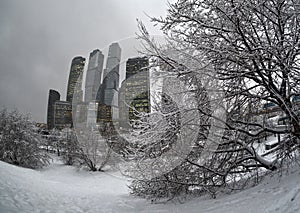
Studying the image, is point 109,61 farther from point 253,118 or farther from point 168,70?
point 253,118

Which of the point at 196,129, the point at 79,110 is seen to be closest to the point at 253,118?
the point at 196,129

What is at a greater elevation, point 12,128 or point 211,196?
point 12,128

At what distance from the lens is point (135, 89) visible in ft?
19.4

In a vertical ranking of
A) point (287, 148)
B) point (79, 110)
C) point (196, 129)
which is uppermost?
point (79, 110)

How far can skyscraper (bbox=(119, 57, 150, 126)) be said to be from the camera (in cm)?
507

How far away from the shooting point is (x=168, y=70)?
4500 millimetres

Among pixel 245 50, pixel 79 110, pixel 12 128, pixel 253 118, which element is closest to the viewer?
pixel 245 50

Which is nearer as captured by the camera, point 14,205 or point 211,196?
point 14,205

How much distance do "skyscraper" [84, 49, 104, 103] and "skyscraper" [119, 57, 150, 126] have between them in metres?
2.90

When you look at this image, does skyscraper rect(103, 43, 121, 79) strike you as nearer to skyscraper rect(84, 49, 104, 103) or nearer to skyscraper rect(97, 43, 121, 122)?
skyscraper rect(97, 43, 121, 122)

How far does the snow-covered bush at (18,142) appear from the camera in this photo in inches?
853

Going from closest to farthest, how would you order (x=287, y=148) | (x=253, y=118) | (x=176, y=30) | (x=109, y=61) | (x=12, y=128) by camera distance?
(x=287, y=148) → (x=176, y=30) → (x=253, y=118) → (x=109, y=61) → (x=12, y=128)

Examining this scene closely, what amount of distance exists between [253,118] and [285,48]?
200 centimetres

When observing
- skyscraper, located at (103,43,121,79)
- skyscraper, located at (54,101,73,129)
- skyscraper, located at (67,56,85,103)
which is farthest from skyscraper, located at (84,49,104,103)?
skyscraper, located at (54,101,73,129)
